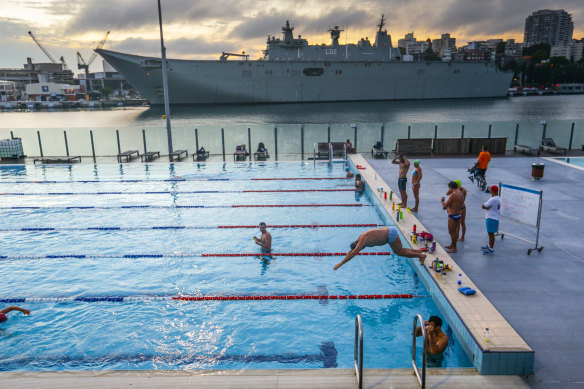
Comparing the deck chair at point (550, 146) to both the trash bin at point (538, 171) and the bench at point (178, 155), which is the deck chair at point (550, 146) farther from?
the bench at point (178, 155)

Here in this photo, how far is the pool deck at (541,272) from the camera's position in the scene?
4.46 m

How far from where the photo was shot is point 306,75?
7075 centimetres

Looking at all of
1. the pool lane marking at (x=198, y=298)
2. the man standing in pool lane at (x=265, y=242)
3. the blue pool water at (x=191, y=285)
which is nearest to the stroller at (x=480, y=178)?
the blue pool water at (x=191, y=285)

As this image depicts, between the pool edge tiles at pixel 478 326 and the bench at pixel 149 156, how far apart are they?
51.8 feet

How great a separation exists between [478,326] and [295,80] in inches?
2721

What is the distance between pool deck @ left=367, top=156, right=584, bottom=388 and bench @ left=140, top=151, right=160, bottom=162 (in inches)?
524

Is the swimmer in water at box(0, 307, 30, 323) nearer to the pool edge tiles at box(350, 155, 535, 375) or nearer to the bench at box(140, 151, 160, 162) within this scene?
the pool edge tiles at box(350, 155, 535, 375)

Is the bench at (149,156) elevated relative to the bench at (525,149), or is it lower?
lower

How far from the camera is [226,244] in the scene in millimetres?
9508

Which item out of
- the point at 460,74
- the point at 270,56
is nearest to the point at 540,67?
the point at 460,74

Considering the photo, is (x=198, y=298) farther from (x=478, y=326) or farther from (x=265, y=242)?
(x=478, y=326)

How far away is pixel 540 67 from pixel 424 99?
98.6 metres

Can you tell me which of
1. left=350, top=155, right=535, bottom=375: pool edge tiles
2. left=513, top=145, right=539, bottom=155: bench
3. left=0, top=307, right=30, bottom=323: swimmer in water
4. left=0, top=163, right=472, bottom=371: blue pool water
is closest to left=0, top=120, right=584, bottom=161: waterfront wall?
left=513, top=145, right=539, bottom=155: bench

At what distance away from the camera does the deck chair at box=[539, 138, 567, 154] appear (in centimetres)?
1833
